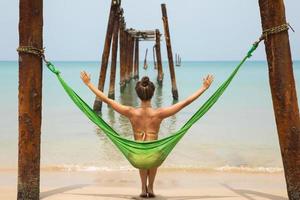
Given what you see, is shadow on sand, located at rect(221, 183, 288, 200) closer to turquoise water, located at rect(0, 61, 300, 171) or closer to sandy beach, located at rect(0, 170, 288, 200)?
sandy beach, located at rect(0, 170, 288, 200)

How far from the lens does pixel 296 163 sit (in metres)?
3.71

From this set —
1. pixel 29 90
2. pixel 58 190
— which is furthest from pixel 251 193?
pixel 29 90

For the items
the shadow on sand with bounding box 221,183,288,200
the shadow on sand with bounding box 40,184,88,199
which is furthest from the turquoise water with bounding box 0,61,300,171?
the shadow on sand with bounding box 221,183,288,200

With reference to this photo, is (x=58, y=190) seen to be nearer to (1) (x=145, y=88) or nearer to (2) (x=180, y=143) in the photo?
(1) (x=145, y=88)

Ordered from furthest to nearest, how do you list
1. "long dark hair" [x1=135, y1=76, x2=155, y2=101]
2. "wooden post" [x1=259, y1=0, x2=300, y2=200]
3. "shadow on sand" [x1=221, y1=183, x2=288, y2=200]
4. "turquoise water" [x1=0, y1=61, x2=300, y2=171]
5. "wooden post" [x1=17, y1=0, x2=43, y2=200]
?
"turquoise water" [x1=0, y1=61, x2=300, y2=171] < "shadow on sand" [x1=221, y1=183, x2=288, y2=200] < "long dark hair" [x1=135, y1=76, x2=155, y2=101] < "wooden post" [x1=17, y1=0, x2=43, y2=200] < "wooden post" [x1=259, y1=0, x2=300, y2=200]

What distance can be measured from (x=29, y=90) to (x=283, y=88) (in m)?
2.23

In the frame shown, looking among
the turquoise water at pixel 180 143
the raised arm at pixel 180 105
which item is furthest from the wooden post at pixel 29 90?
the turquoise water at pixel 180 143

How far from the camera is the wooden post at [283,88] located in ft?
12.1

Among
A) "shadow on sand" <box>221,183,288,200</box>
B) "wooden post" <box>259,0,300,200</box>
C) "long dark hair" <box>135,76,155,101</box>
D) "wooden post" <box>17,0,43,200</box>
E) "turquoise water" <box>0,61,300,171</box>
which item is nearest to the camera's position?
"wooden post" <box>259,0,300,200</box>

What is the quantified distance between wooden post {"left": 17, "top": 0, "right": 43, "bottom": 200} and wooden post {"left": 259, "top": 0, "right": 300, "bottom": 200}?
6.59 feet

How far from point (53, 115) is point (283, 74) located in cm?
1106

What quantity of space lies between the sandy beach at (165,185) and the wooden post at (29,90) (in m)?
0.56

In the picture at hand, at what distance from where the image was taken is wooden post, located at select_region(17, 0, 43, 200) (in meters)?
3.81

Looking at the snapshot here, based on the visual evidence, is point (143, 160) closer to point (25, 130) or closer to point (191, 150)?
point (25, 130)
